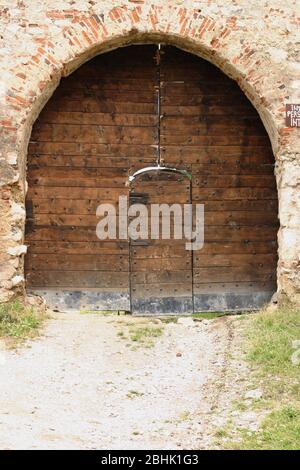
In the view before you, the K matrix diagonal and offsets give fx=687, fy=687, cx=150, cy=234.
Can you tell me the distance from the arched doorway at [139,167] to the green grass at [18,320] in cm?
74

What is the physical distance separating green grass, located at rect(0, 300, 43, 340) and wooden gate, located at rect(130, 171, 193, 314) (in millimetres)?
1305

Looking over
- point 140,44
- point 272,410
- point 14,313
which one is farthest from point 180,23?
point 272,410

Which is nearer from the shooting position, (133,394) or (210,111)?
(133,394)

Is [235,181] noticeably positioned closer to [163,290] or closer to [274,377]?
[163,290]

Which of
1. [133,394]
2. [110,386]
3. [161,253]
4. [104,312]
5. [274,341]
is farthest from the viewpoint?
[161,253]

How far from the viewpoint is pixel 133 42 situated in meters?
7.42

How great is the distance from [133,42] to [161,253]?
7.79 feet

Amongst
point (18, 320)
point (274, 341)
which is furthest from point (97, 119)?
point (274, 341)

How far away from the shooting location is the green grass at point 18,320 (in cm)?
662

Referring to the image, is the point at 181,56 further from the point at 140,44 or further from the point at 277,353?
the point at 277,353

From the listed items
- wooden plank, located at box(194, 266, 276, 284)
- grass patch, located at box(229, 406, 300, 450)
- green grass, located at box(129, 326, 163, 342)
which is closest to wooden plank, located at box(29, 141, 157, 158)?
wooden plank, located at box(194, 266, 276, 284)

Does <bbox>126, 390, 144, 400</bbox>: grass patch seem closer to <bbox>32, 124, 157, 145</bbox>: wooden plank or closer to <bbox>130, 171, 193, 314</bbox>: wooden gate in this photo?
<bbox>130, 171, 193, 314</bbox>: wooden gate

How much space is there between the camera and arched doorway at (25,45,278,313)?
25.6 ft

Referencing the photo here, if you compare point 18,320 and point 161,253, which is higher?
point 161,253
